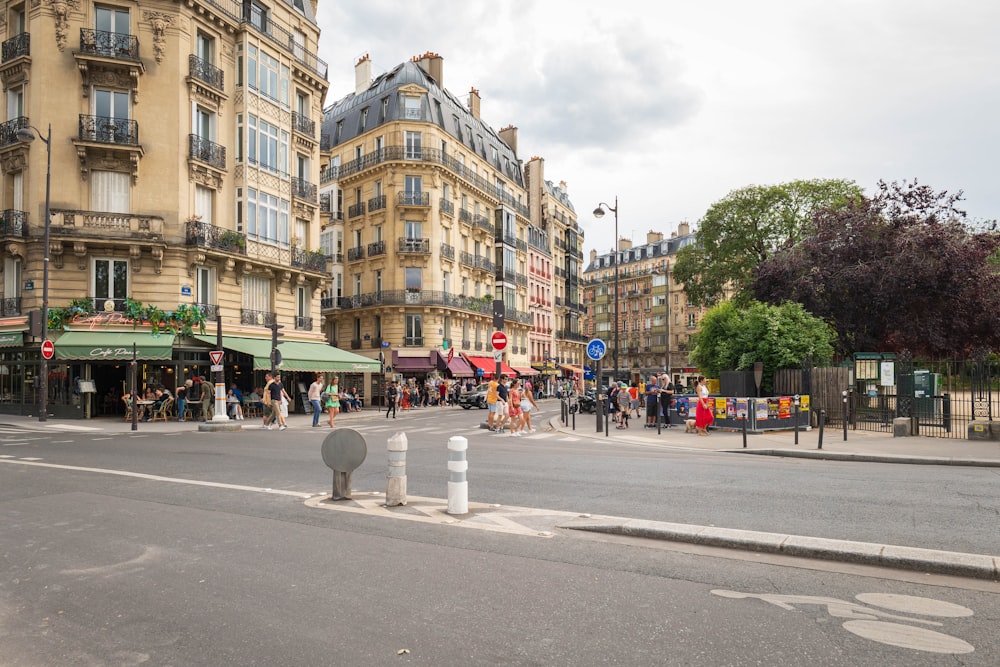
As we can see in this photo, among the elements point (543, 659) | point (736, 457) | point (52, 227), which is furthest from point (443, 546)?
point (52, 227)

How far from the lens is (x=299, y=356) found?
2848cm

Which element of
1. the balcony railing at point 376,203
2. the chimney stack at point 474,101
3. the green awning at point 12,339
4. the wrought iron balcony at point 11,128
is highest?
the chimney stack at point 474,101

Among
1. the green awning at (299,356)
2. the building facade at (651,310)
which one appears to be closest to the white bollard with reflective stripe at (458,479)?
the green awning at (299,356)

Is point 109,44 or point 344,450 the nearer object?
point 344,450

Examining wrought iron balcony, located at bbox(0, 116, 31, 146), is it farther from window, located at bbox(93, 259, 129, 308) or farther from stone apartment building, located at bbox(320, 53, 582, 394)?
stone apartment building, located at bbox(320, 53, 582, 394)

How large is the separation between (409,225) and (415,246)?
64.7 inches

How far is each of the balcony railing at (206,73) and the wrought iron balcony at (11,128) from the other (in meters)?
6.25

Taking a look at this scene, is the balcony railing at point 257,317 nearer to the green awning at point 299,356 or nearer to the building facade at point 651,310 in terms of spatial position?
the green awning at point 299,356

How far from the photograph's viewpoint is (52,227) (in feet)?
79.9

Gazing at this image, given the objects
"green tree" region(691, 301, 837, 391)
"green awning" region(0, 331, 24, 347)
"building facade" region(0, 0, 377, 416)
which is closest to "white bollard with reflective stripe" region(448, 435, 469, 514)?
"green tree" region(691, 301, 837, 391)

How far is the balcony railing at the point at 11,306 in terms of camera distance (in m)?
25.4

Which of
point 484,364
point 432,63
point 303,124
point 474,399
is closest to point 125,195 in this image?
point 303,124

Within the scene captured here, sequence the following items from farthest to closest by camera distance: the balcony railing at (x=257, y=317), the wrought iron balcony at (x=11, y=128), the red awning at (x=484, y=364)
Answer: the red awning at (x=484, y=364) < the balcony railing at (x=257, y=317) < the wrought iron balcony at (x=11, y=128)

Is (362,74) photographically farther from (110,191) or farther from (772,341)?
(772,341)
